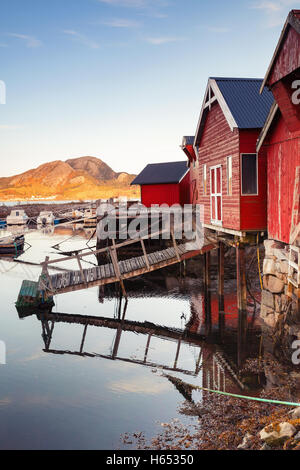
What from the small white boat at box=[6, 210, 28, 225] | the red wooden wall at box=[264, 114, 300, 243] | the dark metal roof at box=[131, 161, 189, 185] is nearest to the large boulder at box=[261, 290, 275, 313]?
the red wooden wall at box=[264, 114, 300, 243]

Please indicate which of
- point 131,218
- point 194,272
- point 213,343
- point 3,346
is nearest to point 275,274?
point 213,343

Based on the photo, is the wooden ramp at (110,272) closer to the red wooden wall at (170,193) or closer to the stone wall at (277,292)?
the stone wall at (277,292)

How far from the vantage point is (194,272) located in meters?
32.2

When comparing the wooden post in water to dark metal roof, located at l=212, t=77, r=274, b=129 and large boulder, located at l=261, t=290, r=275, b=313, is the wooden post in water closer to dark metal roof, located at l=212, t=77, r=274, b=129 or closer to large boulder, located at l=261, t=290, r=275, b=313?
large boulder, located at l=261, t=290, r=275, b=313

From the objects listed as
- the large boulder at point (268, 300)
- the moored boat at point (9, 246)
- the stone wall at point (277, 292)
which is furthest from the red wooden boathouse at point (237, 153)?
the moored boat at point (9, 246)

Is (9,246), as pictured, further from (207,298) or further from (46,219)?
(46,219)

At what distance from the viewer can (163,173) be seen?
1859 inches

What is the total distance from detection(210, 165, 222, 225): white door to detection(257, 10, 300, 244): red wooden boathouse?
11.4 feet

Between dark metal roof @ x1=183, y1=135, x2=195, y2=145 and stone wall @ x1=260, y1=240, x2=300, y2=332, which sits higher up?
dark metal roof @ x1=183, y1=135, x2=195, y2=145

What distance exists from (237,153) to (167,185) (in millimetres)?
28082

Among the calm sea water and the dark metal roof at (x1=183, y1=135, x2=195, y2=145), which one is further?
the dark metal roof at (x1=183, y1=135, x2=195, y2=145)

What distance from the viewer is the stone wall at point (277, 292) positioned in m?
14.0

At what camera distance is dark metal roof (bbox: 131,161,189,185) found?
1764 inches
